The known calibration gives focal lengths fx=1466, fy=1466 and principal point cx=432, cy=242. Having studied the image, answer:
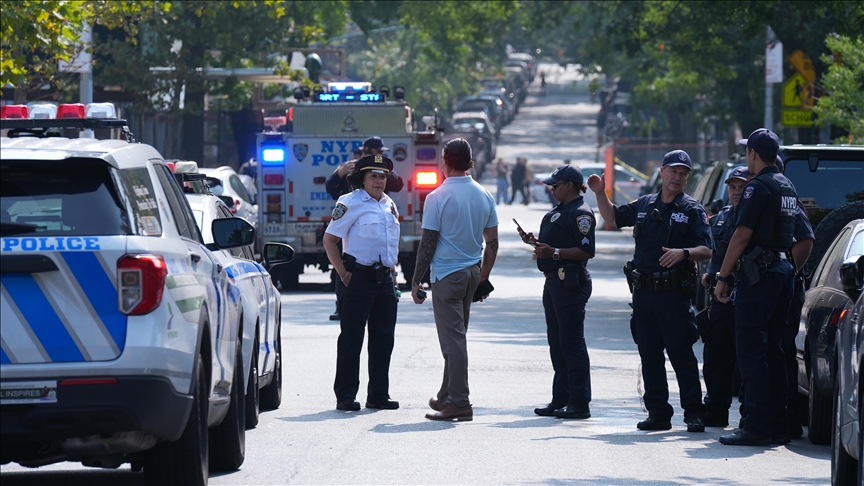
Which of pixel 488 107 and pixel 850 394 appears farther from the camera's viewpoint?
pixel 488 107

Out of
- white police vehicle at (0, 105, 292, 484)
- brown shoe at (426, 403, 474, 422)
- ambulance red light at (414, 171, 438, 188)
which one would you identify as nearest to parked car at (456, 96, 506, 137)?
ambulance red light at (414, 171, 438, 188)

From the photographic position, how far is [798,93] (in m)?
24.6

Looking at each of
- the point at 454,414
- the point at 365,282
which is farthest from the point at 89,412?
the point at 365,282

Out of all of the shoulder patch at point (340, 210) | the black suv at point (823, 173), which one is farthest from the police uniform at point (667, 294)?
the black suv at point (823, 173)

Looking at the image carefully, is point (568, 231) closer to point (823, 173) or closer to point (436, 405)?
point (436, 405)

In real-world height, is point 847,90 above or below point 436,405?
above

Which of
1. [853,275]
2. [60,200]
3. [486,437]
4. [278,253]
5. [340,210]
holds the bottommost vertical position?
[486,437]

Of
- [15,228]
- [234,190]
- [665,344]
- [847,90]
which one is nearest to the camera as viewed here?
[15,228]

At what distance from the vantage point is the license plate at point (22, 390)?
572 centimetres

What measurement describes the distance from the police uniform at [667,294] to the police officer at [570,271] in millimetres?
455

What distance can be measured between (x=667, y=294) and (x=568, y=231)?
2.86ft

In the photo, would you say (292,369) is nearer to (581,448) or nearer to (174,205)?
(581,448)

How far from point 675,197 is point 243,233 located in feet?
10.4

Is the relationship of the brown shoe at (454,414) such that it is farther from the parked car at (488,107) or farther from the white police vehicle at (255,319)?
the parked car at (488,107)
